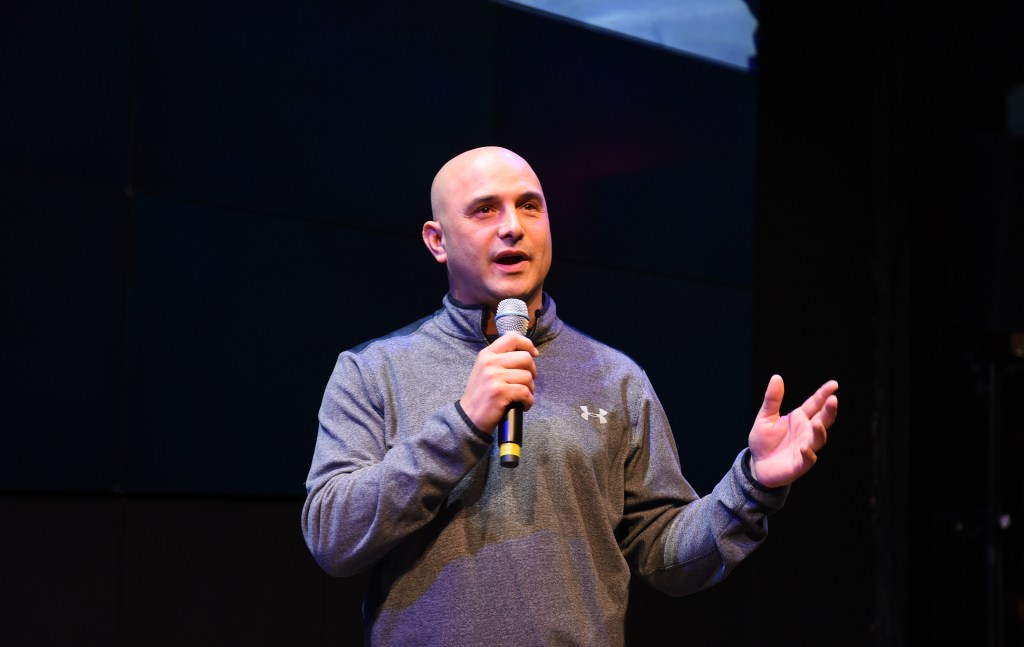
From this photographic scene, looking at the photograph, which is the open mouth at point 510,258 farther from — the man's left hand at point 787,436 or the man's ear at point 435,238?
the man's left hand at point 787,436

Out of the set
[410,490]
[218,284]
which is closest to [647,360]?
[218,284]

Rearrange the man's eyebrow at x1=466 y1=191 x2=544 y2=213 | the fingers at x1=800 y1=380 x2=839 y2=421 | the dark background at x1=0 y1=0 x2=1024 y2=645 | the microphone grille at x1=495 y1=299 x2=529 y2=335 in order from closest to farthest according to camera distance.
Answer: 1. the fingers at x1=800 y1=380 x2=839 y2=421
2. the microphone grille at x1=495 y1=299 x2=529 y2=335
3. the man's eyebrow at x1=466 y1=191 x2=544 y2=213
4. the dark background at x1=0 y1=0 x2=1024 y2=645

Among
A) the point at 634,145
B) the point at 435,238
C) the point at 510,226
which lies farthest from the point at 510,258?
the point at 634,145

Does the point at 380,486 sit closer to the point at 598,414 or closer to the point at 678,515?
the point at 598,414

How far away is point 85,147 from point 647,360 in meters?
1.86

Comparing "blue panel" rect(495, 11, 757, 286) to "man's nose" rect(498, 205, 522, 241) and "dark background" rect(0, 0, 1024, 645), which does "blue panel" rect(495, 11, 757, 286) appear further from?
"man's nose" rect(498, 205, 522, 241)

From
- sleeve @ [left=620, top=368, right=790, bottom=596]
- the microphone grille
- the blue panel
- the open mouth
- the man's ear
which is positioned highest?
the blue panel

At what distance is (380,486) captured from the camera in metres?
1.55

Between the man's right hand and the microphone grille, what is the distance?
0.50ft

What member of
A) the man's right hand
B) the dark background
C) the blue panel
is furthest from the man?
the blue panel

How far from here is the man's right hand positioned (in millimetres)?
1512

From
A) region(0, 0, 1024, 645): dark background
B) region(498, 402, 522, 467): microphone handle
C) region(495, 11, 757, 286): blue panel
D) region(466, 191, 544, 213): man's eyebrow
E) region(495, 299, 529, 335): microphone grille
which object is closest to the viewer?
region(498, 402, 522, 467): microphone handle

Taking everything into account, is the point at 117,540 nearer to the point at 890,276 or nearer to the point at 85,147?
the point at 85,147

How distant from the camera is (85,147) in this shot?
2.53 meters
